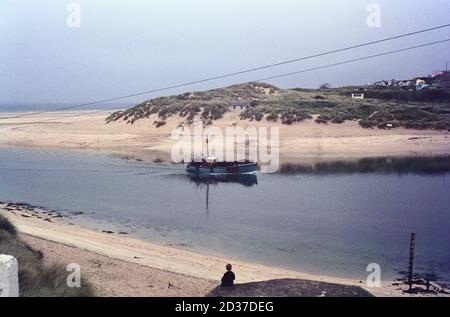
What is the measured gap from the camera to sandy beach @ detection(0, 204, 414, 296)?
11133 mm

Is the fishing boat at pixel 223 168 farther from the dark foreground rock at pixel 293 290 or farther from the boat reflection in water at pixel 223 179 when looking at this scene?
the dark foreground rock at pixel 293 290

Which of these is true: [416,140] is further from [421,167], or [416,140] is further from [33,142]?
[33,142]

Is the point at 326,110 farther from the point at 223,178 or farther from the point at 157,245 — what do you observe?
the point at 157,245

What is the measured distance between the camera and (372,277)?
12984mm

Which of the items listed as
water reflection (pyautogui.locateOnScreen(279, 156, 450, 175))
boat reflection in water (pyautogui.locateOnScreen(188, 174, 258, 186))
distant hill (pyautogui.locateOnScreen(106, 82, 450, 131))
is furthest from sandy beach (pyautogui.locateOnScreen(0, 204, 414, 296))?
distant hill (pyautogui.locateOnScreen(106, 82, 450, 131))

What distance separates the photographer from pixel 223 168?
31125mm

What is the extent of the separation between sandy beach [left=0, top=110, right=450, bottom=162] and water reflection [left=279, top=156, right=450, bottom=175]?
73.2 inches

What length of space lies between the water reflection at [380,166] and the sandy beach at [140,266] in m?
17.1

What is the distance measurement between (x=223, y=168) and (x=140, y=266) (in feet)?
60.4

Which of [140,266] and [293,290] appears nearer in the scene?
[293,290]

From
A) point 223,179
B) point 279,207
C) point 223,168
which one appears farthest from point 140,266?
point 223,168

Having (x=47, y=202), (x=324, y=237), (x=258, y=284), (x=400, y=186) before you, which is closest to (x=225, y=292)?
(x=258, y=284)

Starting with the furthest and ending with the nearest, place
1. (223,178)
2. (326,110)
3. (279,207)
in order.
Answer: (326,110) → (223,178) → (279,207)

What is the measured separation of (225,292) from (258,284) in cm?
53
